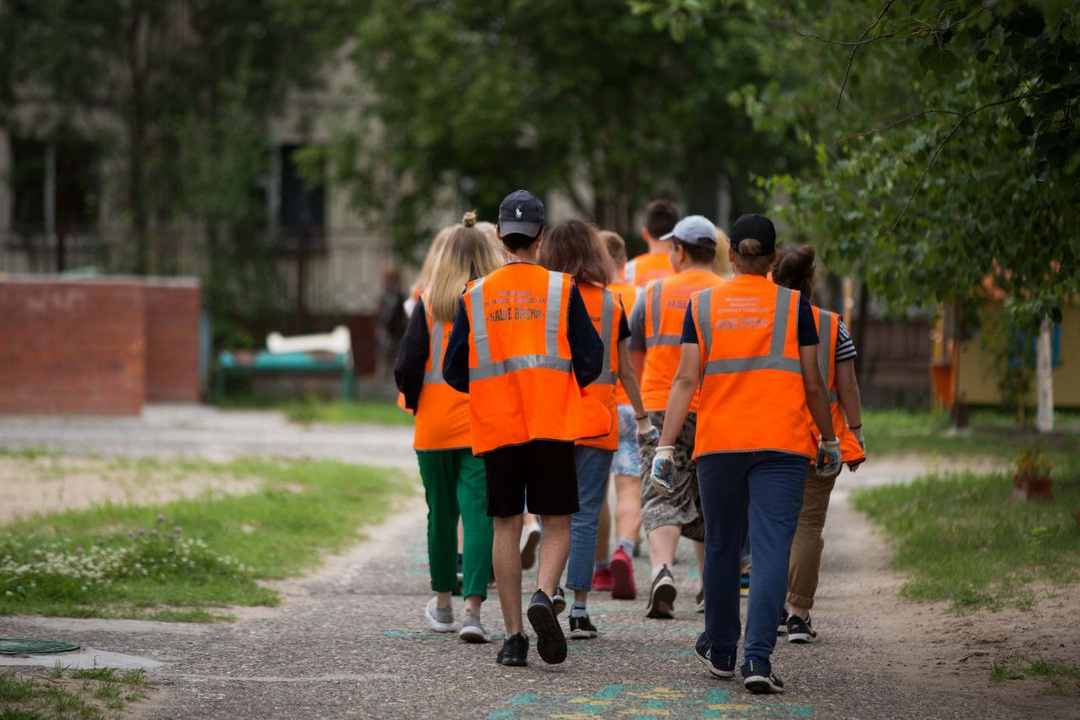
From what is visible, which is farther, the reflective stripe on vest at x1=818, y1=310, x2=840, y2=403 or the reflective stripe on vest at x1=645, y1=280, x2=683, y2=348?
the reflective stripe on vest at x1=645, y1=280, x2=683, y2=348

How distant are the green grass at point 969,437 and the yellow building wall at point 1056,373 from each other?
355 mm

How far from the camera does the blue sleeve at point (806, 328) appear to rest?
5988mm

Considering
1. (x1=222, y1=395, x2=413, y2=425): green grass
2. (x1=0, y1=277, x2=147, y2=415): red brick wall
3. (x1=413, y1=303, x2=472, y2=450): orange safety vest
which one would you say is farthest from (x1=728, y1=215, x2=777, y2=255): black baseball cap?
(x1=0, y1=277, x2=147, y2=415): red brick wall

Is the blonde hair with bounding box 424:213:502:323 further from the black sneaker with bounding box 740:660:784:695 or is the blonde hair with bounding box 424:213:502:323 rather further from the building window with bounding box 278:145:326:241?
the building window with bounding box 278:145:326:241

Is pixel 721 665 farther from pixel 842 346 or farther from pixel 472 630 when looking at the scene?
pixel 842 346

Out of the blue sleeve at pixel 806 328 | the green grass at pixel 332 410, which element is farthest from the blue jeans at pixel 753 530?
the green grass at pixel 332 410

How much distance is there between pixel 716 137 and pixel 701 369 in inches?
670

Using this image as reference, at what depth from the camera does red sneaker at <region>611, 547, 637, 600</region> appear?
8.12 meters

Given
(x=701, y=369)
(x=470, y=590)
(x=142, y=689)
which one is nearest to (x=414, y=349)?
(x=470, y=590)

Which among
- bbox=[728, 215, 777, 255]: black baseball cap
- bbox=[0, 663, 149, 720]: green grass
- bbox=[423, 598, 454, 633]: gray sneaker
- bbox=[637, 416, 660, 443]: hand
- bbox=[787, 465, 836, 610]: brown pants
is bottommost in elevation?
bbox=[423, 598, 454, 633]: gray sneaker

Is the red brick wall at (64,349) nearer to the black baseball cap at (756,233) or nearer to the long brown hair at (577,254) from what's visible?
the long brown hair at (577,254)

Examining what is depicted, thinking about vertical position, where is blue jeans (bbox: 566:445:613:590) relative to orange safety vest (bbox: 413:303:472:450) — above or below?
below

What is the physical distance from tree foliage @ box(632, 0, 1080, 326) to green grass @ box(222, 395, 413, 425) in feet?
30.0

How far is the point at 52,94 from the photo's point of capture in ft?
93.3
